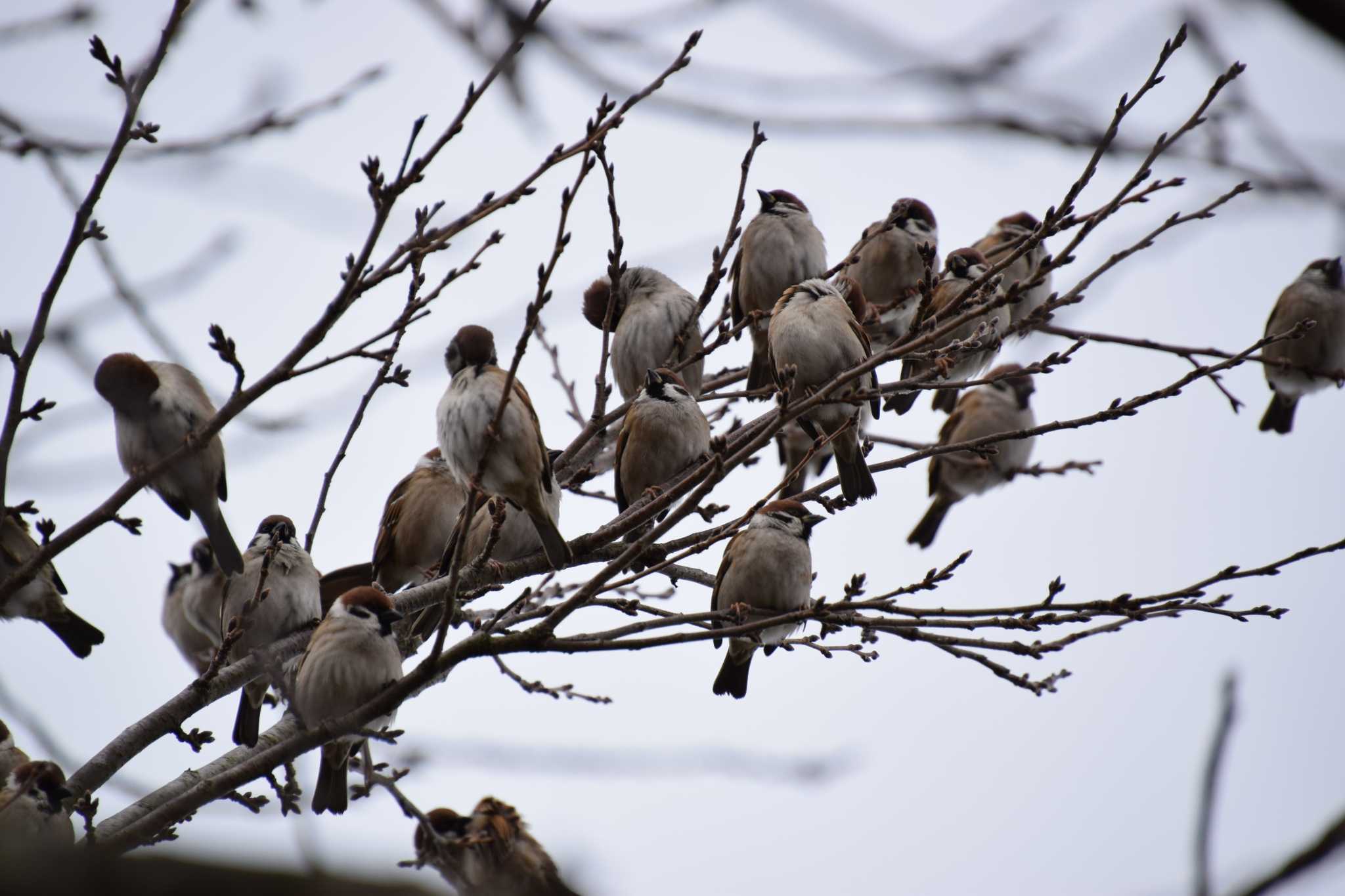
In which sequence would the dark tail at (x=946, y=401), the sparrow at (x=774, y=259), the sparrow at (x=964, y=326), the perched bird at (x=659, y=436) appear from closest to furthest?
1. the perched bird at (x=659, y=436)
2. the sparrow at (x=964, y=326)
3. the sparrow at (x=774, y=259)
4. the dark tail at (x=946, y=401)

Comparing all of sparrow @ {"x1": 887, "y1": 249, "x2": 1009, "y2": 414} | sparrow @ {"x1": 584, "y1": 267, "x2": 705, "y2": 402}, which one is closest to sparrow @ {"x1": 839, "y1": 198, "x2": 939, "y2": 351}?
sparrow @ {"x1": 887, "y1": 249, "x2": 1009, "y2": 414}

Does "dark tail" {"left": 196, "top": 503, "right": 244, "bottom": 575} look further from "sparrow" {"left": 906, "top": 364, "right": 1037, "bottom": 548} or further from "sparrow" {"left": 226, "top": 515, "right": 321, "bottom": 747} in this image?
"sparrow" {"left": 906, "top": 364, "right": 1037, "bottom": 548}

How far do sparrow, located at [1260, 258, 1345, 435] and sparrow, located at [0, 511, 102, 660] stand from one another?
7257 mm

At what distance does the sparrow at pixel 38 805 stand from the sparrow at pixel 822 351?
3.35 metres

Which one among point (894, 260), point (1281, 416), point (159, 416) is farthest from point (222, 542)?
point (1281, 416)

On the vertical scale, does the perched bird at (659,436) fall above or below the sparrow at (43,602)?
above

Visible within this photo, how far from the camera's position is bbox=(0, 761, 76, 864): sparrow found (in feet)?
16.4

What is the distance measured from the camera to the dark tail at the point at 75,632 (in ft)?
21.0

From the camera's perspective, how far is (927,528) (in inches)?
417

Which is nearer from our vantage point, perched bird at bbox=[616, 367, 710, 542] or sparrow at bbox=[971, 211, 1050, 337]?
perched bird at bbox=[616, 367, 710, 542]

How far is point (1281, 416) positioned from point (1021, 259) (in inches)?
93.9

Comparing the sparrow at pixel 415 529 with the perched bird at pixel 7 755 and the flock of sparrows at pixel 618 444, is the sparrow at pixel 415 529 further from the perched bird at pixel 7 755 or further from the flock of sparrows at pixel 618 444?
the perched bird at pixel 7 755

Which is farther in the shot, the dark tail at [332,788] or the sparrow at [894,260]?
the sparrow at [894,260]

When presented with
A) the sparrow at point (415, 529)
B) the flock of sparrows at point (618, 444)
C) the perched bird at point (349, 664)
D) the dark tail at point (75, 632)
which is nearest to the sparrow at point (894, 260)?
the flock of sparrows at point (618, 444)
